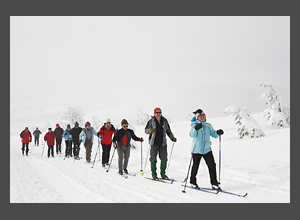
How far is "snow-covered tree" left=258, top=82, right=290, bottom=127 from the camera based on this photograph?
19.6m

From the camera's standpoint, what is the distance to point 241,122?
16750 millimetres

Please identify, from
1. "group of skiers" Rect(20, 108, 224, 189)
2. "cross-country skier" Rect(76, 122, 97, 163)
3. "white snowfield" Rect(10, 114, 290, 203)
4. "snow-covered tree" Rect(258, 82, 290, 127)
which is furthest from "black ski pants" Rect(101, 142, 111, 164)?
"snow-covered tree" Rect(258, 82, 290, 127)

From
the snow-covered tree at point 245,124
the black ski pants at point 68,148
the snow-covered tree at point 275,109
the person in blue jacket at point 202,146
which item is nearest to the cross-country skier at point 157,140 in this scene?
the person in blue jacket at point 202,146

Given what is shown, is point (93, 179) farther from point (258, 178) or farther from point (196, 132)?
point (258, 178)

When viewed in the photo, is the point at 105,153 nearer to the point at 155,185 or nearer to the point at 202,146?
the point at 155,185

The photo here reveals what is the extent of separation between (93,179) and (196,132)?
12.1 feet

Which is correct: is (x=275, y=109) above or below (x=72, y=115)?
above

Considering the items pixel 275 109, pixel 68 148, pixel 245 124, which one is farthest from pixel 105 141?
pixel 275 109

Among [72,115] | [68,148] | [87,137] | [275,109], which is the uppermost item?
[275,109]

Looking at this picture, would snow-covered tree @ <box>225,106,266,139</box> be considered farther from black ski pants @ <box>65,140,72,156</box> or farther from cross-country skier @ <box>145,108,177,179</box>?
black ski pants @ <box>65,140,72,156</box>

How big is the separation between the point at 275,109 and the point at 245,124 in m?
5.36

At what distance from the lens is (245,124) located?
1636 centimetres

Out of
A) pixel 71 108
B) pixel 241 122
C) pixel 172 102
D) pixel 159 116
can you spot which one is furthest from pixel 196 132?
pixel 172 102

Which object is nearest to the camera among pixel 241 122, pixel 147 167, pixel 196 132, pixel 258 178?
pixel 196 132
